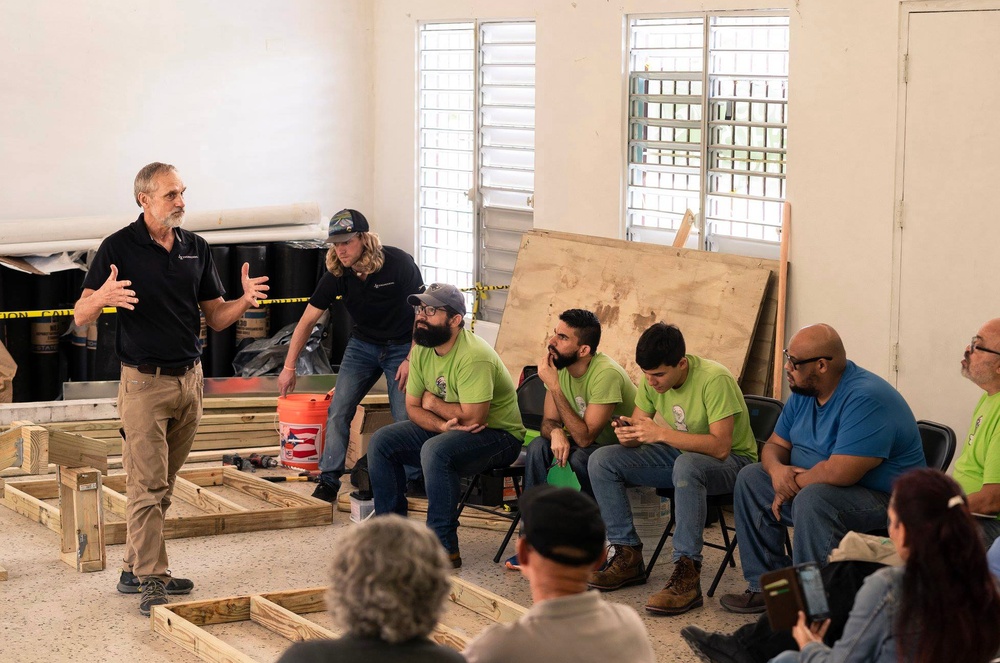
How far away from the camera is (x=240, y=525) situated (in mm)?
7059

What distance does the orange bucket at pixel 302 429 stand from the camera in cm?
827

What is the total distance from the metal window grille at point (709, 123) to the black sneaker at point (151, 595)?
3978 mm

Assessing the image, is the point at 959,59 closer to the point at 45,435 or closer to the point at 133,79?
the point at 45,435

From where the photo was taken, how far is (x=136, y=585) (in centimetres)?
598

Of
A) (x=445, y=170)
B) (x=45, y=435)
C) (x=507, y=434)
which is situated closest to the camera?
(x=45, y=435)

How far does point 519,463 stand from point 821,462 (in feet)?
5.92

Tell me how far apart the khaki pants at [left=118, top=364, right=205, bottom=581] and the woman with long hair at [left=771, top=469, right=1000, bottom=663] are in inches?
140

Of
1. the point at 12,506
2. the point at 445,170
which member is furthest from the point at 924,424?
the point at 445,170

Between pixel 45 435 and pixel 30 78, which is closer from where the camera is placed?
pixel 45 435

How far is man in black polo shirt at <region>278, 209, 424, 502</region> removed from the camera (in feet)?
25.0

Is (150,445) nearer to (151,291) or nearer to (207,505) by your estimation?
(151,291)

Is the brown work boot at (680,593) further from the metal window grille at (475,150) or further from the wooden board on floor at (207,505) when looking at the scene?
the metal window grille at (475,150)

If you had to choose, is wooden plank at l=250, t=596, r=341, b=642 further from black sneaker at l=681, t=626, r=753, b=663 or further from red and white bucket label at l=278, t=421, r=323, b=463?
red and white bucket label at l=278, t=421, r=323, b=463

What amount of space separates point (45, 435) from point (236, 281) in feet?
13.2
